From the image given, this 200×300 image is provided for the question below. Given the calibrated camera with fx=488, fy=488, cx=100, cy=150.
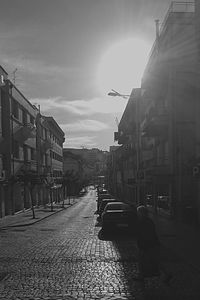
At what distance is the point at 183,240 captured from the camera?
56.5 feet

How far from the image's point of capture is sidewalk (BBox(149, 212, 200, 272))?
1279cm

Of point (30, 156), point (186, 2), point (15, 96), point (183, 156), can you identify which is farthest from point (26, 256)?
point (30, 156)

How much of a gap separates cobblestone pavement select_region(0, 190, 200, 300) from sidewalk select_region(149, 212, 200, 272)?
1.12ft

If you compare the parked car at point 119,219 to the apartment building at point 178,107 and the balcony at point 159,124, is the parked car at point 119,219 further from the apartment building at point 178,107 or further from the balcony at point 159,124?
the balcony at point 159,124

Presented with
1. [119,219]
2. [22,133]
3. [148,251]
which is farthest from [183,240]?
[22,133]

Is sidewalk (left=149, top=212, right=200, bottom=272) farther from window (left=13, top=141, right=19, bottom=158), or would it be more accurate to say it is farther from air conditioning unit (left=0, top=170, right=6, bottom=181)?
window (left=13, top=141, right=19, bottom=158)

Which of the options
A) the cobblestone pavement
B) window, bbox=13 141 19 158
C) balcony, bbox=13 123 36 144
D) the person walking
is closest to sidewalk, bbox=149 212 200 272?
the cobblestone pavement

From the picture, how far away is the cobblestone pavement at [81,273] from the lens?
8359 millimetres

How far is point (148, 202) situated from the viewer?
40.7 m

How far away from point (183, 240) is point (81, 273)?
24.6 ft

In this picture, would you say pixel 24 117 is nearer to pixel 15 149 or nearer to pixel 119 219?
pixel 15 149

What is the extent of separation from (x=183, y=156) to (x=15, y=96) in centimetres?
1661

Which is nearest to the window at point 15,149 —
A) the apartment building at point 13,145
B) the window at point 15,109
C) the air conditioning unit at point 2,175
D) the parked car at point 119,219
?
the apartment building at point 13,145

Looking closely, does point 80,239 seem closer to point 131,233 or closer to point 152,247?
point 131,233
